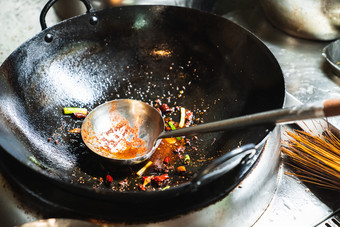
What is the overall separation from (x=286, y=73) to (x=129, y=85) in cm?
83

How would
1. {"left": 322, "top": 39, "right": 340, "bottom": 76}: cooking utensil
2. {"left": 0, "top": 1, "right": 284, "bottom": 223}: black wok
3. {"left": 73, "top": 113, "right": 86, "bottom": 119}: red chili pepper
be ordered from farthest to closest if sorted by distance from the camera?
1. {"left": 322, "top": 39, "right": 340, "bottom": 76}: cooking utensil
2. {"left": 73, "top": 113, "right": 86, "bottom": 119}: red chili pepper
3. {"left": 0, "top": 1, "right": 284, "bottom": 223}: black wok

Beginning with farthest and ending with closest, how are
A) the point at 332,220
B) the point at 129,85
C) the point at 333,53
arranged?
the point at 333,53 < the point at 129,85 < the point at 332,220

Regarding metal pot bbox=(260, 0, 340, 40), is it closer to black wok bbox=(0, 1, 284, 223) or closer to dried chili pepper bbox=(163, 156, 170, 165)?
black wok bbox=(0, 1, 284, 223)

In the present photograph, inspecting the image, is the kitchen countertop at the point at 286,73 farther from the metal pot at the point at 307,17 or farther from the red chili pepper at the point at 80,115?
A: the red chili pepper at the point at 80,115

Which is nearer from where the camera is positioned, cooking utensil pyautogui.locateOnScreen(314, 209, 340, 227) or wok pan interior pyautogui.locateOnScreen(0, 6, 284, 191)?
cooking utensil pyautogui.locateOnScreen(314, 209, 340, 227)

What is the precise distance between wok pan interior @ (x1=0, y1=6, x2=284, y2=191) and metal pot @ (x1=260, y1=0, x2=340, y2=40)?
0.54 m

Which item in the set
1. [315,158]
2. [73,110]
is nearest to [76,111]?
[73,110]

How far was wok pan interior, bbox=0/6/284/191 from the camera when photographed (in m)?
1.29

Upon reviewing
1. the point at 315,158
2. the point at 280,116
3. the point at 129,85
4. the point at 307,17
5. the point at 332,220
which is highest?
the point at 280,116

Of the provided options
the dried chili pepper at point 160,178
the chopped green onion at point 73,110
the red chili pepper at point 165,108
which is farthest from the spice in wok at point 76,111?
the dried chili pepper at point 160,178

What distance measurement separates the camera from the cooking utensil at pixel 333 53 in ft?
5.59

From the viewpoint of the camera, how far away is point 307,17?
71.2 inches

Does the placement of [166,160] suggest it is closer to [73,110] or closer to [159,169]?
[159,169]

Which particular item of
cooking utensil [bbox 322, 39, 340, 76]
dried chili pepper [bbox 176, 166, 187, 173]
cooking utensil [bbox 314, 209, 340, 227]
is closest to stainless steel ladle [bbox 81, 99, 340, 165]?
dried chili pepper [bbox 176, 166, 187, 173]
